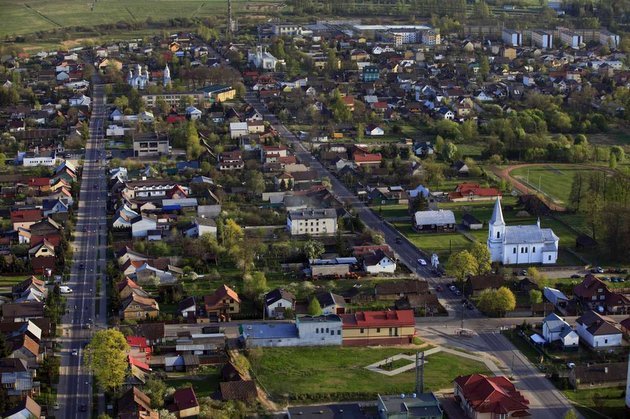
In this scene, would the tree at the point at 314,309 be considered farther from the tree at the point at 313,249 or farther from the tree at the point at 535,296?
the tree at the point at 535,296

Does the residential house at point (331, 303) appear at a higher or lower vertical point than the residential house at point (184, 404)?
lower

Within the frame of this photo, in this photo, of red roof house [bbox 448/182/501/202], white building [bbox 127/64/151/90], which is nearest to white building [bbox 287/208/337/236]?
red roof house [bbox 448/182/501/202]

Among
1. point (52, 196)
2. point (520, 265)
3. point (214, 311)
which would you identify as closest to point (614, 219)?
point (520, 265)

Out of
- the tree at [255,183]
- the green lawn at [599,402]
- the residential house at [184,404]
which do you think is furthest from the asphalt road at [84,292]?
the green lawn at [599,402]

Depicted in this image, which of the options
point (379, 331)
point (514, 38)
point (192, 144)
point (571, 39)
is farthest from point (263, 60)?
point (379, 331)

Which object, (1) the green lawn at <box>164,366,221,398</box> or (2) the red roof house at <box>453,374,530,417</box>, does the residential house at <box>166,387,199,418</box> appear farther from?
(2) the red roof house at <box>453,374,530,417</box>

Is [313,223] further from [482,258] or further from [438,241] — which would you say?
[482,258]
